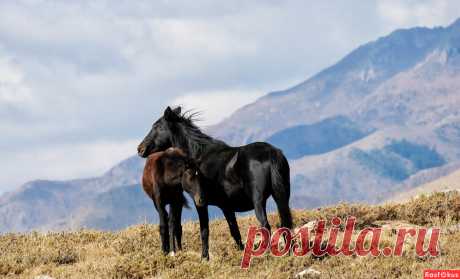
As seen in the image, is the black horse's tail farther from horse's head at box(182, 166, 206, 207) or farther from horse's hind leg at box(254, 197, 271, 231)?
horse's head at box(182, 166, 206, 207)

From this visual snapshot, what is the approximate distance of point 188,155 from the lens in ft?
54.9

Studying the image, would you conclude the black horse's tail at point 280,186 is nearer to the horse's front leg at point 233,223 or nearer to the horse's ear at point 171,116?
the horse's front leg at point 233,223

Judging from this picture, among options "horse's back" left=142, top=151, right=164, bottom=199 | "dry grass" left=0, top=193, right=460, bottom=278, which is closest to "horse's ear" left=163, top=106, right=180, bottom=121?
"horse's back" left=142, top=151, right=164, bottom=199

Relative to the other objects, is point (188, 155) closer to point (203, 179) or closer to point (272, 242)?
point (203, 179)

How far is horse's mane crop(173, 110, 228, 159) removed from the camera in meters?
16.5

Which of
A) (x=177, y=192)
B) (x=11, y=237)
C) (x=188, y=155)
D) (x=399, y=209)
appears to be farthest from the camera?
(x=399, y=209)

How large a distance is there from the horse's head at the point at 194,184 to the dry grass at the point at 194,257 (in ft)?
3.83

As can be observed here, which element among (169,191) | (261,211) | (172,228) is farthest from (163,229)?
(261,211)

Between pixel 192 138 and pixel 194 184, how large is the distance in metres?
2.29

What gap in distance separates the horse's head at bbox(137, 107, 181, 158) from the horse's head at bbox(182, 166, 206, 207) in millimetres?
2588

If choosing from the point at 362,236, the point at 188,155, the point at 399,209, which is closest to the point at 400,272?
the point at 362,236

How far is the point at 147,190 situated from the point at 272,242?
11.7 ft

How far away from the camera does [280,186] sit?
567 inches

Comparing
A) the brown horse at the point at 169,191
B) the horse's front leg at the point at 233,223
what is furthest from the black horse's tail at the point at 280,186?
the brown horse at the point at 169,191
